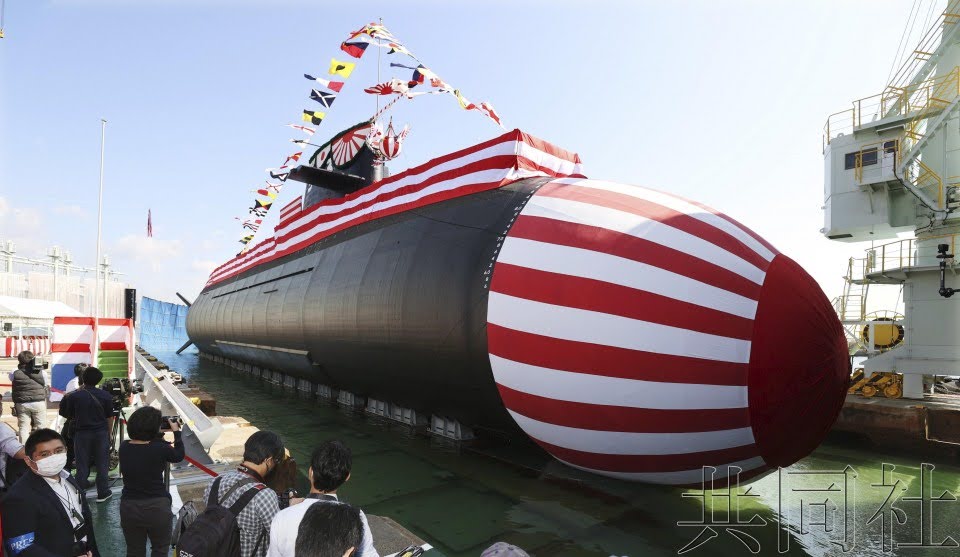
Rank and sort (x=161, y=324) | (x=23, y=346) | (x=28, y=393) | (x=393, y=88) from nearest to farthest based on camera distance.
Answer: (x=28, y=393), (x=393, y=88), (x=23, y=346), (x=161, y=324)

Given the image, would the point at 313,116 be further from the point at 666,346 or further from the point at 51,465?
the point at 51,465

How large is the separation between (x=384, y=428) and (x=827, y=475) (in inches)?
308

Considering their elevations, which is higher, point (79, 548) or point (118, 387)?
point (118, 387)

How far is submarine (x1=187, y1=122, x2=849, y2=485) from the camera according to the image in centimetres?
506

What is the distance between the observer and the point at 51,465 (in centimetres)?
Answer: 296

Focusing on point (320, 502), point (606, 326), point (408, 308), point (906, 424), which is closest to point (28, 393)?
Answer: point (408, 308)

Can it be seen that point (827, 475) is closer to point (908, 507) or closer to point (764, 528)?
point (908, 507)

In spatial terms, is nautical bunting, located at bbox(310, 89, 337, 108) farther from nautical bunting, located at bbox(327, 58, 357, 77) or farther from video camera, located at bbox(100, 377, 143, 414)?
video camera, located at bbox(100, 377, 143, 414)

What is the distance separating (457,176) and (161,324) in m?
44.7

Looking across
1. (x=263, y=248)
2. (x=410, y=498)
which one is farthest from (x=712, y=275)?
(x=263, y=248)

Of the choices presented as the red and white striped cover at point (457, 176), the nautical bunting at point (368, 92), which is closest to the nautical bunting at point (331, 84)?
the nautical bunting at point (368, 92)

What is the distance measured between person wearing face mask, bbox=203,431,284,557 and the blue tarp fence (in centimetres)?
4439

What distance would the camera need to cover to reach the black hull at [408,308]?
684 cm

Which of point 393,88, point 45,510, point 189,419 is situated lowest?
point 189,419
